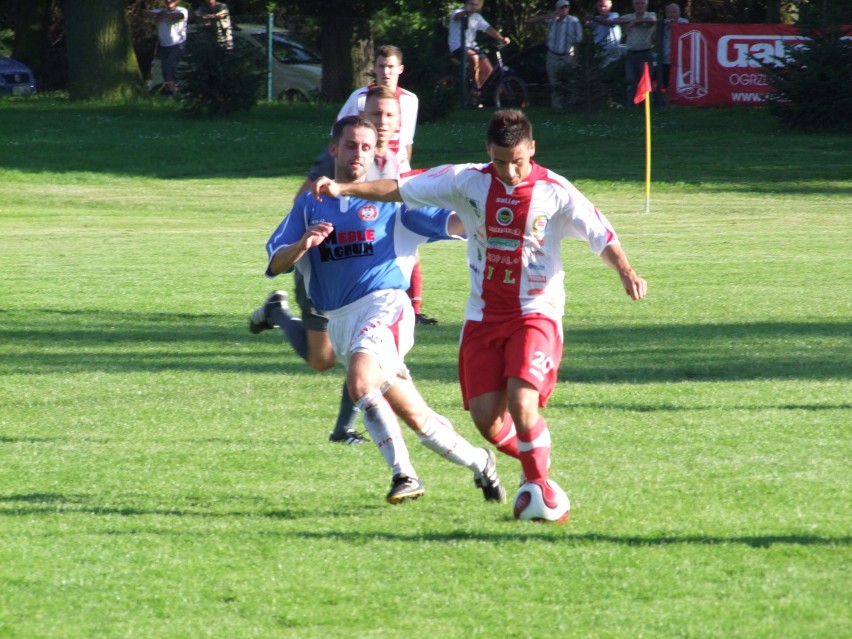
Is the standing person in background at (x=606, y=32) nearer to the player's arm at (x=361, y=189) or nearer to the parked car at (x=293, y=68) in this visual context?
the parked car at (x=293, y=68)

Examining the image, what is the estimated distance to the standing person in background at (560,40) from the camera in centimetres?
2997

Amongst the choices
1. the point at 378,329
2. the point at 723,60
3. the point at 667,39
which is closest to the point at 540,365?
the point at 378,329

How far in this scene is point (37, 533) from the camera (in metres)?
5.82

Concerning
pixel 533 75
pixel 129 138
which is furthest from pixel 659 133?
pixel 129 138

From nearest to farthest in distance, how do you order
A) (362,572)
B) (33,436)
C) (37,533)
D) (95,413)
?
(362,572)
(37,533)
(33,436)
(95,413)

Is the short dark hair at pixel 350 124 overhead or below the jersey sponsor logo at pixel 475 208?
overhead

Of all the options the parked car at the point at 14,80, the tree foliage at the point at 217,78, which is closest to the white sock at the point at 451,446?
the tree foliage at the point at 217,78

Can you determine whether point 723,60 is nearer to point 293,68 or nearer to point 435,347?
point 293,68

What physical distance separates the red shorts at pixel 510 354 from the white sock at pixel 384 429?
332mm

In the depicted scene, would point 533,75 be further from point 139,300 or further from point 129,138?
point 139,300

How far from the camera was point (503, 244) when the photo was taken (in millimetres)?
6070

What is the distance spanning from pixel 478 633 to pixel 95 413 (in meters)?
4.26

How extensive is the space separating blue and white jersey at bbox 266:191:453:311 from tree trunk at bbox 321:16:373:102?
89.8ft

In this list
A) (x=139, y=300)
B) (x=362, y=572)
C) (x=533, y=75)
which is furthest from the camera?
(x=533, y=75)
